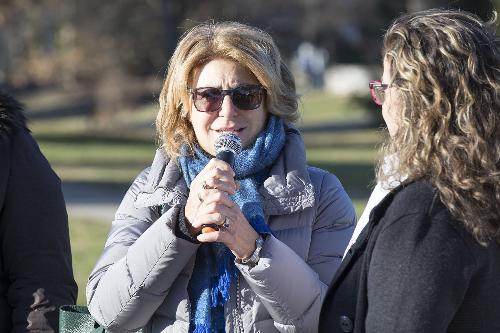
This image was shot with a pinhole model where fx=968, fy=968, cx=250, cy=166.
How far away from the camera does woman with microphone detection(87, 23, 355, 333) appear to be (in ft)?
10.5

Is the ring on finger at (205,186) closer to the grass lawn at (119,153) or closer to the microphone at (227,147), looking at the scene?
the microphone at (227,147)

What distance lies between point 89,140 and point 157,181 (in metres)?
24.5

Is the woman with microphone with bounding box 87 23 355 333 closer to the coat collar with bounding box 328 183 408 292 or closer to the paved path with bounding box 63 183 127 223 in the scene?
the coat collar with bounding box 328 183 408 292

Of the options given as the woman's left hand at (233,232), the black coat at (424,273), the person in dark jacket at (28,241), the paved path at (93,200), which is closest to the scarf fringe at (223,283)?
the woman's left hand at (233,232)

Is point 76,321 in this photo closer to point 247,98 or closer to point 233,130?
point 233,130

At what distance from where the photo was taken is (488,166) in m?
2.53

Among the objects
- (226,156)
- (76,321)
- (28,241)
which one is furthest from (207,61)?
(76,321)

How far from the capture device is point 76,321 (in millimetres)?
3453

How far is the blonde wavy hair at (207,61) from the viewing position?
3580 mm

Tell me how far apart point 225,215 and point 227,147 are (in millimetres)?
255

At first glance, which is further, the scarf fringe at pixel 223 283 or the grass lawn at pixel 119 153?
the grass lawn at pixel 119 153

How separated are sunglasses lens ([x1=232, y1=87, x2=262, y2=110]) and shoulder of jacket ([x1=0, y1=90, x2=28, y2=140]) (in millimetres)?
817

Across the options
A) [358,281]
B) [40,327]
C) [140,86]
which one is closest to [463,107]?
[358,281]

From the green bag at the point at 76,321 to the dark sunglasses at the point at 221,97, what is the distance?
2.78 feet
